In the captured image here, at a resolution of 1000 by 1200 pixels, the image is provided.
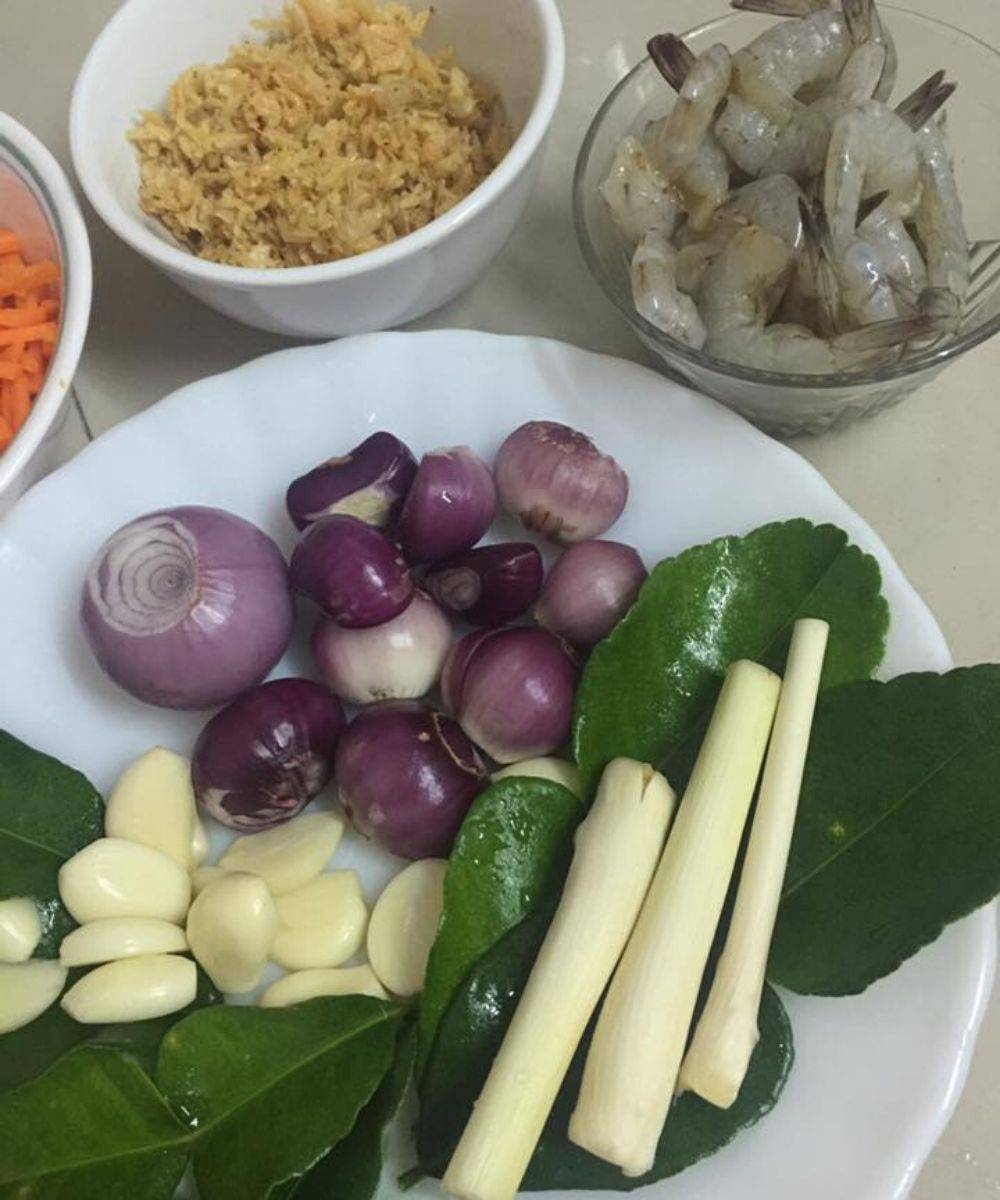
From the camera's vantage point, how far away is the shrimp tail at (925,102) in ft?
2.83

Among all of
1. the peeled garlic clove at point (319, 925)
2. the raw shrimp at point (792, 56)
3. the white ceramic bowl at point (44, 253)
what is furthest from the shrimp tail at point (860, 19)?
the peeled garlic clove at point (319, 925)

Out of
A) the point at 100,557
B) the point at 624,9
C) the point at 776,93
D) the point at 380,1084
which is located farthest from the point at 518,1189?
the point at 624,9

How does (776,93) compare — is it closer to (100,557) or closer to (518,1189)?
(100,557)

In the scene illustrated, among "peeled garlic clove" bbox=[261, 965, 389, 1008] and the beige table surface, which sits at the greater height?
the beige table surface

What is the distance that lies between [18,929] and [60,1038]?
0.07m

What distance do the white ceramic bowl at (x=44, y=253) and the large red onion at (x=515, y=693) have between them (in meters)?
0.33

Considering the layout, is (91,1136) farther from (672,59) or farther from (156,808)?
(672,59)

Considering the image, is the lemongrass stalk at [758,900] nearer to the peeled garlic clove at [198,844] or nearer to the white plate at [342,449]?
the white plate at [342,449]

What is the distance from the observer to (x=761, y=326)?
814mm

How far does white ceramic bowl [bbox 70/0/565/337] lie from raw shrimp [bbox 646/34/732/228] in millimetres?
81

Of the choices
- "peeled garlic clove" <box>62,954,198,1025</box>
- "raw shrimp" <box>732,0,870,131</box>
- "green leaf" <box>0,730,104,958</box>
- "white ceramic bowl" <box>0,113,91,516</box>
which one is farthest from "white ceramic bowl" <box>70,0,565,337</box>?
"peeled garlic clove" <box>62,954,198,1025</box>

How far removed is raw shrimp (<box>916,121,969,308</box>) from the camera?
0.82 m

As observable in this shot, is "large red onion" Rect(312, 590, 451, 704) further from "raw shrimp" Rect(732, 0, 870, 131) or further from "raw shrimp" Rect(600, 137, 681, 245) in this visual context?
"raw shrimp" Rect(732, 0, 870, 131)

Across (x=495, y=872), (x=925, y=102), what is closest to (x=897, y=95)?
(x=925, y=102)
